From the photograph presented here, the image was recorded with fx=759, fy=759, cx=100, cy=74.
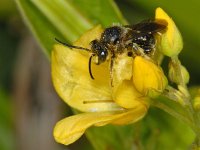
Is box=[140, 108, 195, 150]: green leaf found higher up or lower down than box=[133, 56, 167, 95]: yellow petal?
lower down

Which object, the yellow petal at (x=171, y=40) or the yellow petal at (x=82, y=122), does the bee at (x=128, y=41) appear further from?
the yellow petal at (x=82, y=122)

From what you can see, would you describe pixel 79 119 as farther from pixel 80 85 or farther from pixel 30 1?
pixel 30 1

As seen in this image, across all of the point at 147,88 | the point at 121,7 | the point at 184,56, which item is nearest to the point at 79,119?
the point at 147,88

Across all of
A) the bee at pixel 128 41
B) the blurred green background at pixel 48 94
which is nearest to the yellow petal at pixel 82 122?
the bee at pixel 128 41

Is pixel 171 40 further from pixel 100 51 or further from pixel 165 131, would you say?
pixel 165 131

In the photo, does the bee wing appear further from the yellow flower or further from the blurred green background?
the blurred green background

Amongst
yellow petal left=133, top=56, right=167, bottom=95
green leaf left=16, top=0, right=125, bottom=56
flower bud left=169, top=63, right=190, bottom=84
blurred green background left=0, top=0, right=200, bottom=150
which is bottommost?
blurred green background left=0, top=0, right=200, bottom=150

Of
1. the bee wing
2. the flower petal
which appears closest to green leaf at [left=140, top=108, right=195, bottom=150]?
the flower petal
